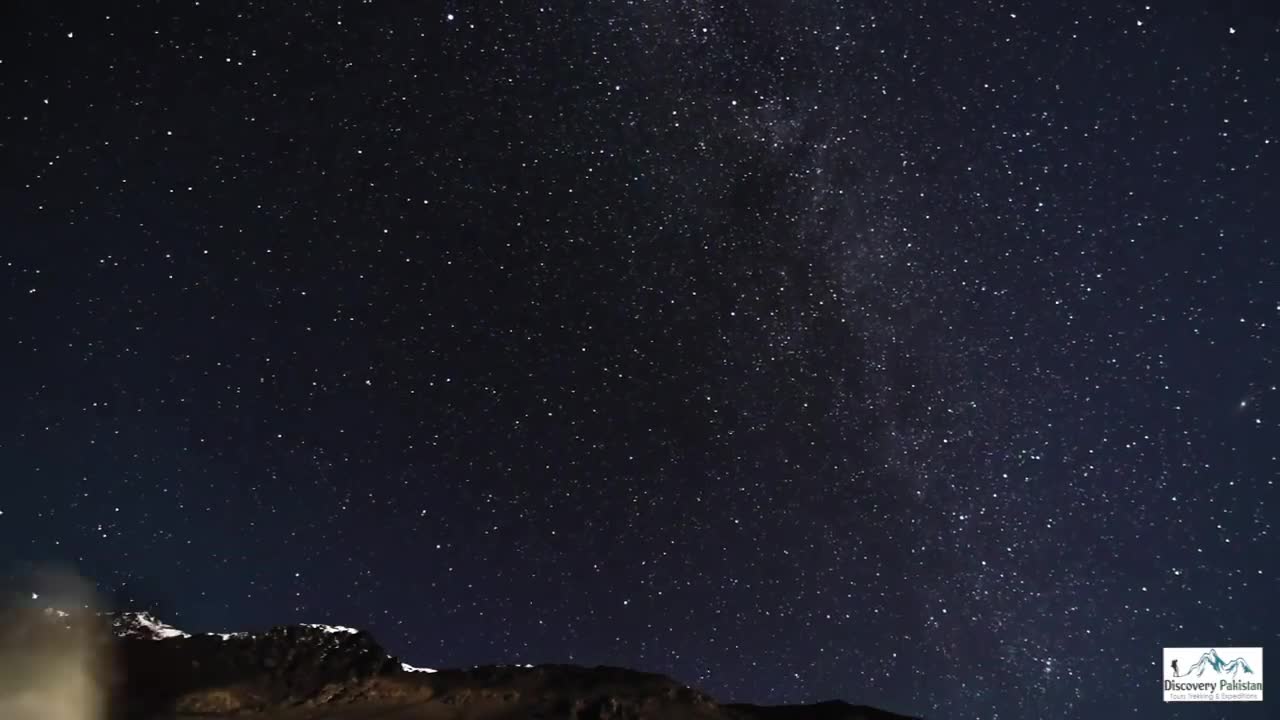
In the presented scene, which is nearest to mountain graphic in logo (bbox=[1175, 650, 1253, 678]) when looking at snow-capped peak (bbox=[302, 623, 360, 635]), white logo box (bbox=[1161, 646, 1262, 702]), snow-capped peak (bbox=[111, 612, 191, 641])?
white logo box (bbox=[1161, 646, 1262, 702])

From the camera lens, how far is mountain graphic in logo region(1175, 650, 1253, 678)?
1618 centimetres

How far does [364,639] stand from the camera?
12.9 m

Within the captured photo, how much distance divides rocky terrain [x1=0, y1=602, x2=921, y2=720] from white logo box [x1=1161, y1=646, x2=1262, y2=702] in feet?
27.6

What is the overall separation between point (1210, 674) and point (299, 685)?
1758 centimetres

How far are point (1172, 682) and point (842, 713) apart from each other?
9.00 metres

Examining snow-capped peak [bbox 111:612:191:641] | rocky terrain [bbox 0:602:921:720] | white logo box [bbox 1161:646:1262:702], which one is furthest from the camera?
white logo box [bbox 1161:646:1262:702]

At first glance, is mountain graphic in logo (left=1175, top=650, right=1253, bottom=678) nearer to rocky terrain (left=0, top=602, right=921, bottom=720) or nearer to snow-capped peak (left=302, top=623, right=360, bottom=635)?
rocky terrain (left=0, top=602, right=921, bottom=720)

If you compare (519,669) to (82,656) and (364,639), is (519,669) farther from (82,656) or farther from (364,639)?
(82,656)

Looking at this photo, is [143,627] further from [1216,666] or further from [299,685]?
[1216,666]

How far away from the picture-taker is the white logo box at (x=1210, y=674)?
53.0 ft

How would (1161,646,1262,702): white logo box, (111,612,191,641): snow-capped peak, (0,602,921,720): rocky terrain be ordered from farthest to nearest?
(1161,646,1262,702): white logo box, (111,612,191,641): snow-capped peak, (0,602,921,720): rocky terrain

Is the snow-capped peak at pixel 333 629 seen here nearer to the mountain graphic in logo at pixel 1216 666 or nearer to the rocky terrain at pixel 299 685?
the rocky terrain at pixel 299 685

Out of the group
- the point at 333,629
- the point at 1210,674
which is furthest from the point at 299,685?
the point at 1210,674

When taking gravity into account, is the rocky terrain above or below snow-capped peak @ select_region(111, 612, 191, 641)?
below
